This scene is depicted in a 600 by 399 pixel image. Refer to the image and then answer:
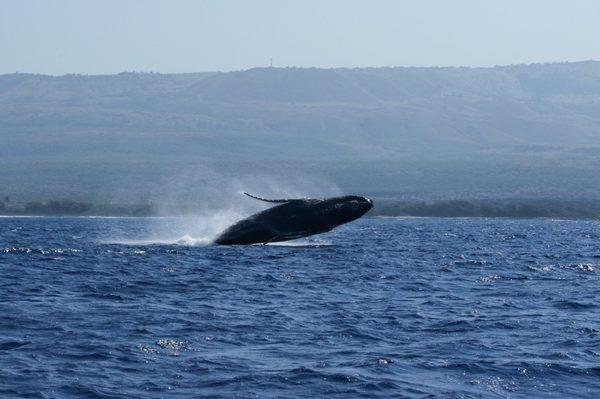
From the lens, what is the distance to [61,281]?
35625 mm

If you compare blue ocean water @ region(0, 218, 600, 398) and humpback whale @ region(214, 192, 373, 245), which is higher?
humpback whale @ region(214, 192, 373, 245)

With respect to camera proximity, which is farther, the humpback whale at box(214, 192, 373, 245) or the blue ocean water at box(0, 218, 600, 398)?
the humpback whale at box(214, 192, 373, 245)

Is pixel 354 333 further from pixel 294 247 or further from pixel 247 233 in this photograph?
pixel 294 247

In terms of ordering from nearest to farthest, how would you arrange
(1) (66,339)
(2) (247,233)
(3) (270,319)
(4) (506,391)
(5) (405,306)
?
1. (4) (506,391)
2. (1) (66,339)
3. (3) (270,319)
4. (5) (405,306)
5. (2) (247,233)

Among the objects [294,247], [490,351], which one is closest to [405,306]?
[490,351]

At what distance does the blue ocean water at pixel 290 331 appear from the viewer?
20.8 meters

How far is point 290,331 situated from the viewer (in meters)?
26.0

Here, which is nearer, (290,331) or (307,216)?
(290,331)

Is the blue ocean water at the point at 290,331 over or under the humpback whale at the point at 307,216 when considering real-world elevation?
under

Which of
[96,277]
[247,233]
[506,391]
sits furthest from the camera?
[247,233]

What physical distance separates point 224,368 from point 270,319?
5985 mm

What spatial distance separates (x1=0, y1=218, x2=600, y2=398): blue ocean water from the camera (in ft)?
68.2

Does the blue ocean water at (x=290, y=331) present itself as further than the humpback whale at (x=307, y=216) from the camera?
No

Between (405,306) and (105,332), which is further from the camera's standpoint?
(405,306)
